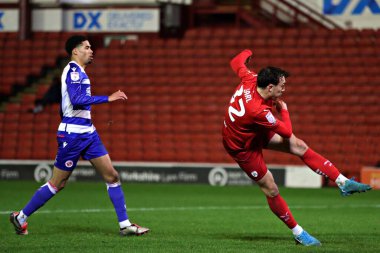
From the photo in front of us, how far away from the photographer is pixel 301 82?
20172 millimetres

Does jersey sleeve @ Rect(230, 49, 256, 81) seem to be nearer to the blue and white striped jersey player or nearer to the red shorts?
the red shorts

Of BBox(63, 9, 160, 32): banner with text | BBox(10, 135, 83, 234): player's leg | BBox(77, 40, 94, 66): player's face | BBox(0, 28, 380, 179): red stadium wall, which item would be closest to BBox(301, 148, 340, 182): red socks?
BBox(10, 135, 83, 234): player's leg

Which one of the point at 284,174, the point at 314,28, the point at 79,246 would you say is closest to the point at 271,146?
the point at 79,246

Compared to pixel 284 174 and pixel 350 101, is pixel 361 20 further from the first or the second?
pixel 284 174

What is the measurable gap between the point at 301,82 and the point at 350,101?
4.51 feet

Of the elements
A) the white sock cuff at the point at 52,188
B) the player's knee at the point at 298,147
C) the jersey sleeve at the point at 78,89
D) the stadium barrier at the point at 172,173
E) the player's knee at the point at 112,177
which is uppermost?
the jersey sleeve at the point at 78,89

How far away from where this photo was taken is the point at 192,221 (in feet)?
33.7

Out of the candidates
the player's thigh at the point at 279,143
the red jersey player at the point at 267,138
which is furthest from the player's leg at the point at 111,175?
the player's thigh at the point at 279,143

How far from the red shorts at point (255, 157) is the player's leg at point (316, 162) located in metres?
0.07

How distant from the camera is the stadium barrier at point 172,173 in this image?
1741 centimetres

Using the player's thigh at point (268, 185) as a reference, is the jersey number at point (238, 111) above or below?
above

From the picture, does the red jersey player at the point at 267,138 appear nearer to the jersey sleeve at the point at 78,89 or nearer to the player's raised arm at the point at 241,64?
the player's raised arm at the point at 241,64

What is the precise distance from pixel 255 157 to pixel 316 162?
620 mm

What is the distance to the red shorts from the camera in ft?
25.8
